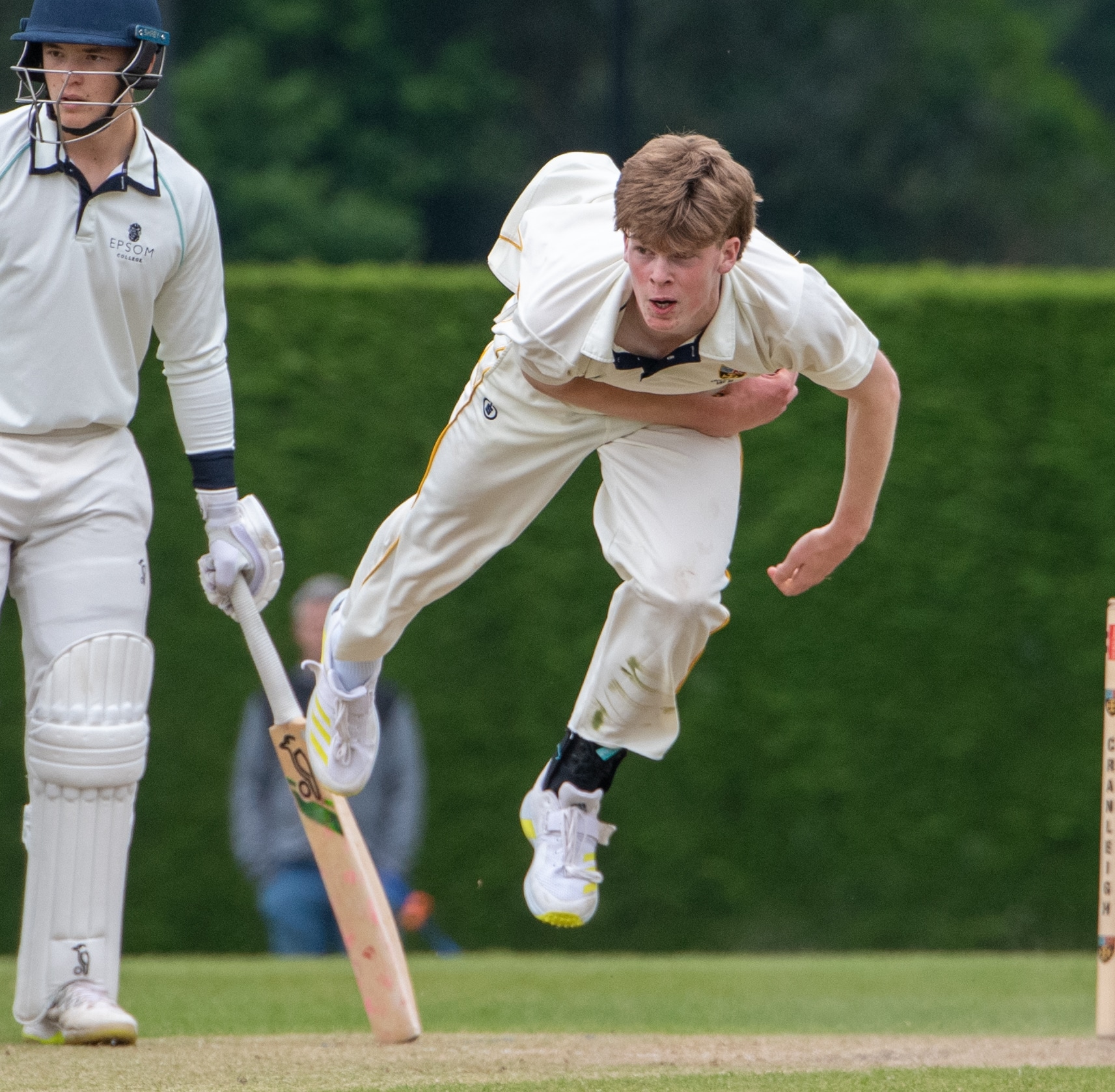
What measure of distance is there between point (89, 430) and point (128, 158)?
24.7 inches

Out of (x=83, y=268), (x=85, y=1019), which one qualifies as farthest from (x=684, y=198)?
(x=85, y=1019)

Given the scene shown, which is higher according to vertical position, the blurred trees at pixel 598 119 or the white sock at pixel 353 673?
the white sock at pixel 353 673

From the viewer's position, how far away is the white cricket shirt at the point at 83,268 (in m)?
4.01

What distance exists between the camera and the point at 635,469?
12.4 feet

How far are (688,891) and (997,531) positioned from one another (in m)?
1.89

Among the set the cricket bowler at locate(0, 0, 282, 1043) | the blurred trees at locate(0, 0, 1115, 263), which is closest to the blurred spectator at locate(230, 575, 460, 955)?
the cricket bowler at locate(0, 0, 282, 1043)

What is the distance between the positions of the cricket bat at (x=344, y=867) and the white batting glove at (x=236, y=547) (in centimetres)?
4

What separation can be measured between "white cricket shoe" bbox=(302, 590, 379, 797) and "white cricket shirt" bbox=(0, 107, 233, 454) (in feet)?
→ 2.48

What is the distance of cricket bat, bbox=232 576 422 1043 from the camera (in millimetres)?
4352

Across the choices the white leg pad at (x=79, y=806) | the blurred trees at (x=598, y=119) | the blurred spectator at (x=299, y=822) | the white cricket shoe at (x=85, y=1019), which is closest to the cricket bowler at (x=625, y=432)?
the white leg pad at (x=79, y=806)

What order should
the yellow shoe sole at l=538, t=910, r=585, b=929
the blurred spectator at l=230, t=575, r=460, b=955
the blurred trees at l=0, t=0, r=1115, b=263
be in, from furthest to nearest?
the blurred trees at l=0, t=0, r=1115, b=263
the blurred spectator at l=230, t=575, r=460, b=955
the yellow shoe sole at l=538, t=910, r=585, b=929

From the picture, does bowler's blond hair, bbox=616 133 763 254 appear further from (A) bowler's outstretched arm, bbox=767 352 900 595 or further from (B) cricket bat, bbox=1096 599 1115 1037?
(B) cricket bat, bbox=1096 599 1115 1037

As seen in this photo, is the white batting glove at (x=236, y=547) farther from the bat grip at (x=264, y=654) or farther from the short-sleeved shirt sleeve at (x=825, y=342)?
the short-sleeved shirt sleeve at (x=825, y=342)

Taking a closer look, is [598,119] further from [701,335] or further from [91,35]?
[701,335]
